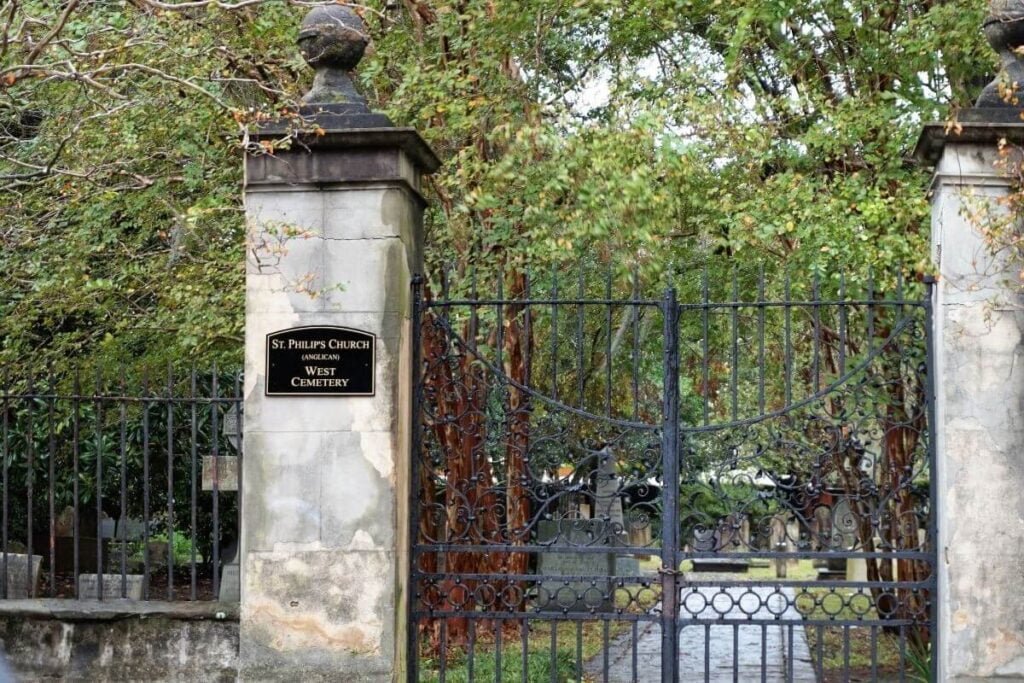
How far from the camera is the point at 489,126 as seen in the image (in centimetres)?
1141

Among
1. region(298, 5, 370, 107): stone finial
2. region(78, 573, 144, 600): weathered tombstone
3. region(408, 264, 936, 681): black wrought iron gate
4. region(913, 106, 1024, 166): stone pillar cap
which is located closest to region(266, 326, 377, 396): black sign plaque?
region(408, 264, 936, 681): black wrought iron gate

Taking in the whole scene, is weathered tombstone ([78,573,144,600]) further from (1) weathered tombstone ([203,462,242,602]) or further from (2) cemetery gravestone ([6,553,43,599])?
(1) weathered tombstone ([203,462,242,602])

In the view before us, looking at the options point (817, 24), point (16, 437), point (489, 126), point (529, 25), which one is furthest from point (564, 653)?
point (16, 437)

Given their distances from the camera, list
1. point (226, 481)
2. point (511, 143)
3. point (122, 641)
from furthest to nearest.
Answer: point (511, 143)
point (226, 481)
point (122, 641)

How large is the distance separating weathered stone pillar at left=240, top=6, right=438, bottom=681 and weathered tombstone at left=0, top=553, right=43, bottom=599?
3490 millimetres

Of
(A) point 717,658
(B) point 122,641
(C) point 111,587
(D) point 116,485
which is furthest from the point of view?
(D) point 116,485

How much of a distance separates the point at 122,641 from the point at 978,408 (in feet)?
17.3

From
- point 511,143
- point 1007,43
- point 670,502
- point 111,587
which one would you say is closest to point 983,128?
point 1007,43

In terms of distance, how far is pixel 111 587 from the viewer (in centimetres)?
1130

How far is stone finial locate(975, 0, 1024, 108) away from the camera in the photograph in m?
6.82

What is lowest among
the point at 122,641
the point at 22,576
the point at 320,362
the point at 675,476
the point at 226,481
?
the point at 122,641

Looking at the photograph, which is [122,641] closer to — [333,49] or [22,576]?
[22,576]

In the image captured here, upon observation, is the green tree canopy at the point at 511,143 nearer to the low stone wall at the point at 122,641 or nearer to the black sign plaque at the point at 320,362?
the black sign plaque at the point at 320,362

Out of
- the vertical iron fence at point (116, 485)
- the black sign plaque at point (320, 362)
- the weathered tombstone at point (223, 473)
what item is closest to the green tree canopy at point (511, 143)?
the vertical iron fence at point (116, 485)
